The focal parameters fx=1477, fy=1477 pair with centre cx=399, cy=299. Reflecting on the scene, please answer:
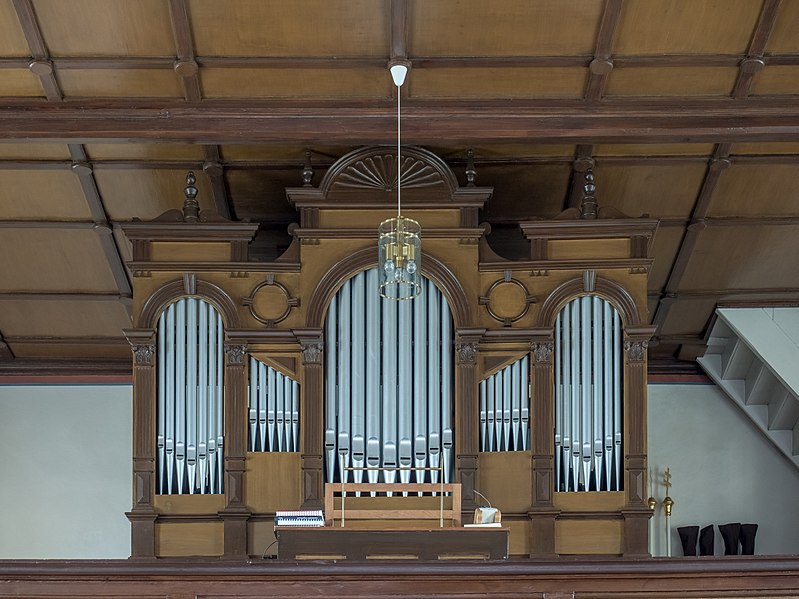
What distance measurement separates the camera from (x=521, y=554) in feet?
33.9

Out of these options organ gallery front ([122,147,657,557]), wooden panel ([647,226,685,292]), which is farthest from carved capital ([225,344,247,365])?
wooden panel ([647,226,685,292])

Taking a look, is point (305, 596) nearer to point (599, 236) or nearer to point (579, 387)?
point (579, 387)

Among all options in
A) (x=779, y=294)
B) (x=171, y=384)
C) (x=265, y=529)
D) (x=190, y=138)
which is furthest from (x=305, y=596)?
(x=779, y=294)

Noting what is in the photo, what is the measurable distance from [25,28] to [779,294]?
6.34m

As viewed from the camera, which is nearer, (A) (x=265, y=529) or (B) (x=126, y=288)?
(A) (x=265, y=529)

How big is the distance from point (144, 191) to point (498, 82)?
9.55 feet

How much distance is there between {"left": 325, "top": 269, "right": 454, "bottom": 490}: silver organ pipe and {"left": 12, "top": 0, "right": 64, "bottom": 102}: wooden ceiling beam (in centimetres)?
246

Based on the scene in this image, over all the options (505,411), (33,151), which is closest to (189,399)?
(33,151)

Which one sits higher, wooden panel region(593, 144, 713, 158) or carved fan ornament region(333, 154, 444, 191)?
wooden panel region(593, 144, 713, 158)

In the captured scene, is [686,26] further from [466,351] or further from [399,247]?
[466,351]

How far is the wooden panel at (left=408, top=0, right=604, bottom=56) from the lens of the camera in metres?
9.36

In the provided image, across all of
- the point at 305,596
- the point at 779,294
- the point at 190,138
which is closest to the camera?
the point at 305,596

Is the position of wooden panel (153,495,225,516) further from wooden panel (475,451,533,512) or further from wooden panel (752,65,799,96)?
wooden panel (752,65,799,96)

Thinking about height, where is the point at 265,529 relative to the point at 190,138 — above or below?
below
